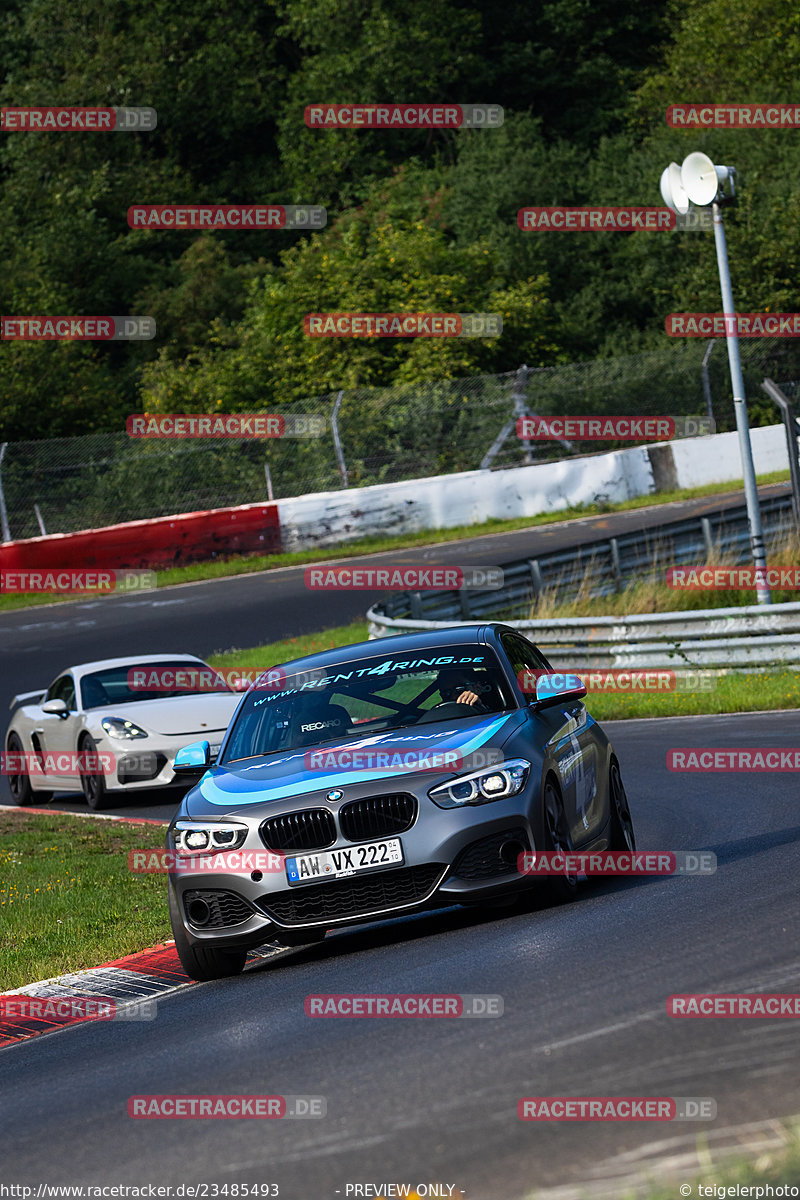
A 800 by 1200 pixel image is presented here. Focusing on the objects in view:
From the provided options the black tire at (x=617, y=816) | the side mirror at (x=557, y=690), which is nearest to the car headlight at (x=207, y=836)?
the side mirror at (x=557, y=690)

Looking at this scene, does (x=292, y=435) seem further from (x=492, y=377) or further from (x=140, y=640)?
(x=140, y=640)

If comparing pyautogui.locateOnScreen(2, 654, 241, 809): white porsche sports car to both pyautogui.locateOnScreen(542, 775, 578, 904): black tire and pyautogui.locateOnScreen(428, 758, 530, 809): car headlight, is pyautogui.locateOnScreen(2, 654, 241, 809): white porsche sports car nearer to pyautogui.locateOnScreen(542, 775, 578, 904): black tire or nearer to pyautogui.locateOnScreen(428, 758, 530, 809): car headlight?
pyautogui.locateOnScreen(542, 775, 578, 904): black tire

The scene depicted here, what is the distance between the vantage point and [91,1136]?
5.25 metres

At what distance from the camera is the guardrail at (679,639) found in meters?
17.9

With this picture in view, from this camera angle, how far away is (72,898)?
1077cm

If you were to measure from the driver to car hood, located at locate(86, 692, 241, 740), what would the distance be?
6.37 m

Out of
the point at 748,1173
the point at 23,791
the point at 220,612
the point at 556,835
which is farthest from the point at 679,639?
the point at 748,1173

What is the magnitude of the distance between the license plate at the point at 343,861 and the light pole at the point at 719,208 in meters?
11.8

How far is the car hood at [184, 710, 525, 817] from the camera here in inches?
303

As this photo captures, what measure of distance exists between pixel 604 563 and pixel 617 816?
15380 mm

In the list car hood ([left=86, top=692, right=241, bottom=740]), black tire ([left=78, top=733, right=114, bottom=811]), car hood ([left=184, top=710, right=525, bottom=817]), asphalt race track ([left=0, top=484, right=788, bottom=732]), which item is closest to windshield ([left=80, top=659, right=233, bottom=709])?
car hood ([left=86, top=692, right=241, bottom=740])

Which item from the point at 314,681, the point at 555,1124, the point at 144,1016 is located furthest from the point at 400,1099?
the point at 314,681

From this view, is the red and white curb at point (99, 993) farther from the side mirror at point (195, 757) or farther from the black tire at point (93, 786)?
the black tire at point (93, 786)

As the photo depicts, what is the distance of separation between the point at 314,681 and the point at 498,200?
43.2 meters
